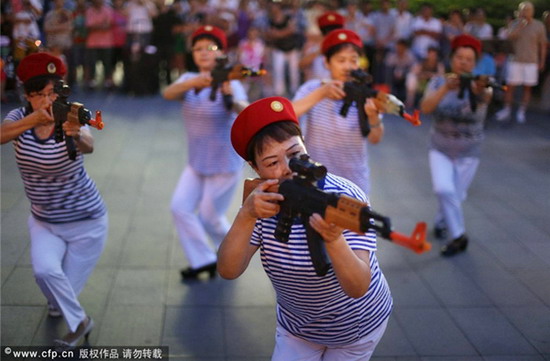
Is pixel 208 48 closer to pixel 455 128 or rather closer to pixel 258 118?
pixel 455 128

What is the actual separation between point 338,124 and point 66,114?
2.20 metres

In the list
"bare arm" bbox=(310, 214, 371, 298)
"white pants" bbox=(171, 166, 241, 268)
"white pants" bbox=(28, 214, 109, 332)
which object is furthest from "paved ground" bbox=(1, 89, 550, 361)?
"bare arm" bbox=(310, 214, 371, 298)

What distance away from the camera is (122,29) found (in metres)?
16.5

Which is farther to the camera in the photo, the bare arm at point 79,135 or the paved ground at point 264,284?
the paved ground at point 264,284

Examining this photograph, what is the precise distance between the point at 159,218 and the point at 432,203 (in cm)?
333

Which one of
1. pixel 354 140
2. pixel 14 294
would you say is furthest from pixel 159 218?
pixel 354 140

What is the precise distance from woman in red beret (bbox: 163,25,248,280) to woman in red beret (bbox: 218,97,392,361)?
2962 mm

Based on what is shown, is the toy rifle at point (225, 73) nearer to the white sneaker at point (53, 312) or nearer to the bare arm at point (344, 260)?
the white sneaker at point (53, 312)

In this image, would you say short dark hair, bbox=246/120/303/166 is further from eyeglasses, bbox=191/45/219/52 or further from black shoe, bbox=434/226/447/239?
black shoe, bbox=434/226/447/239

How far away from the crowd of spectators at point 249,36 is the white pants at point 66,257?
10.9 meters

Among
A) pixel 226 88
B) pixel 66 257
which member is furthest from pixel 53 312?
pixel 226 88

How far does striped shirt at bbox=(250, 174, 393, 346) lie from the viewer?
314 cm

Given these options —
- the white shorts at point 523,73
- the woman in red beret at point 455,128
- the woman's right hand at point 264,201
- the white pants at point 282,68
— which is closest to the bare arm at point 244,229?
the woman's right hand at point 264,201

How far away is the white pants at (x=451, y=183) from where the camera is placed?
720 cm
